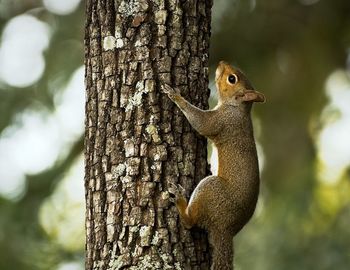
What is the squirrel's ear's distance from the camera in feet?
13.5

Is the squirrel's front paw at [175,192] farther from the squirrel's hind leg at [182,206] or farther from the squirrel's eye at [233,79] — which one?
the squirrel's eye at [233,79]

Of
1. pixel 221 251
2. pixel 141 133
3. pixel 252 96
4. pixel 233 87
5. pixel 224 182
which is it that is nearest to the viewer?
pixel 141 133

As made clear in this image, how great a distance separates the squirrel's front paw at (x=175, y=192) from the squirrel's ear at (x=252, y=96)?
0.91 m

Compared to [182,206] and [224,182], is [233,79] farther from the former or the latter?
[182,206]

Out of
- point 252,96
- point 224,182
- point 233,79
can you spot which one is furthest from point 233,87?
point 224,182

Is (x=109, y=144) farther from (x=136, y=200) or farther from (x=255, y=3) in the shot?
(x=255, y=3)

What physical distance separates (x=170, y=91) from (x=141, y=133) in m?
0.18

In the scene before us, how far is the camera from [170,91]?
11.0 feet

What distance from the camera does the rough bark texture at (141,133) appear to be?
322 cm

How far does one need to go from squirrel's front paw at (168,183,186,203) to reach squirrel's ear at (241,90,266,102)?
3.00ft

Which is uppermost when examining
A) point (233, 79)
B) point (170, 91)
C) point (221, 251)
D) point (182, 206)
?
point (233, 79)

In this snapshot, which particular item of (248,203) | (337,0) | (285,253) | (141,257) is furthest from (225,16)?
(141,257)

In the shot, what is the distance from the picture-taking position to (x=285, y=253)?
5945 millimetres

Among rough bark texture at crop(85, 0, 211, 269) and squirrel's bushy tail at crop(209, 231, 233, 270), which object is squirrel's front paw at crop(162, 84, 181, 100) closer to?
rough bark texture at crop(85, 0, 211, 269)
